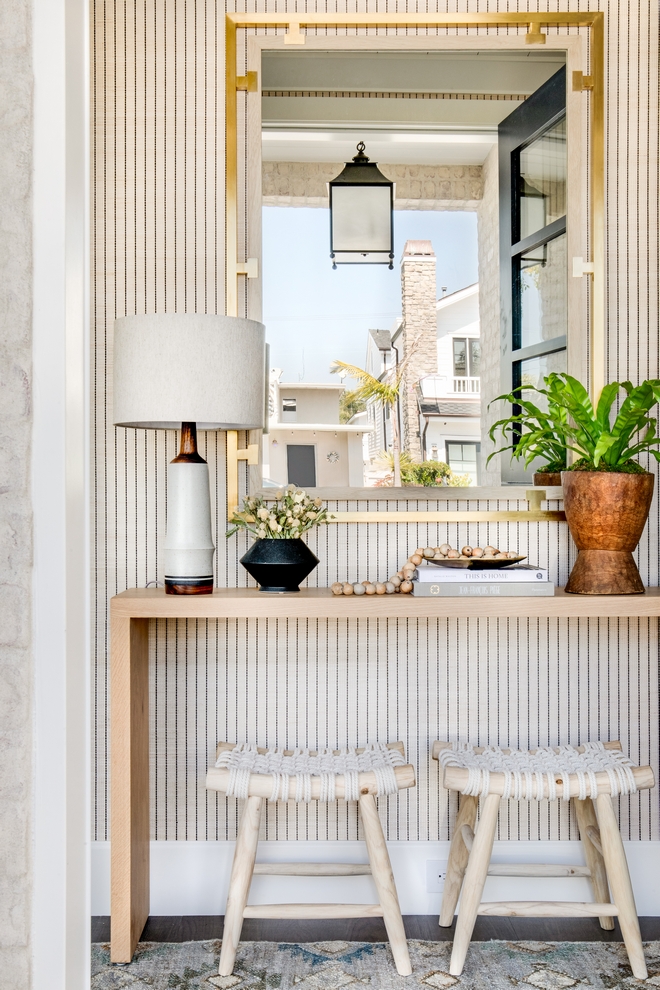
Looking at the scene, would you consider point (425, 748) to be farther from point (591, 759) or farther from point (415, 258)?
point (415, 258)

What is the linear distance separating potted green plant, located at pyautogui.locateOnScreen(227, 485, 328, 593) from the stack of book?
10.9 inches

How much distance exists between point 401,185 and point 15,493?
1659mm

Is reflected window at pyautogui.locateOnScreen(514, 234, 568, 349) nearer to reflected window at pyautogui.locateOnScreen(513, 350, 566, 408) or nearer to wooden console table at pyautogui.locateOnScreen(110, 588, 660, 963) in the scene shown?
reflected window at pyautogui.locateOnScreen(513, 350, 566, 408)

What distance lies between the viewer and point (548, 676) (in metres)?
2.23

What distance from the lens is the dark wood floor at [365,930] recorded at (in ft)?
6.55

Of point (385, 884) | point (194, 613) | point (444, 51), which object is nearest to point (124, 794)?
point (194, 613)

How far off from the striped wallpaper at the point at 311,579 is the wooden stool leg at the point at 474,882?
0.38m

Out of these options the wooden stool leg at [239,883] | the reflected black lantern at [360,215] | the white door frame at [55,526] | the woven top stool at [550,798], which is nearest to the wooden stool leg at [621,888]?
the woven top stool at [550,798]

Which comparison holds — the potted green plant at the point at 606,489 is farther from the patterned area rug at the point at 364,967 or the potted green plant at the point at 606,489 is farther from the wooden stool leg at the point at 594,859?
the patterned area rug at the point at 364,967

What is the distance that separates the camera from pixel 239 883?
182 centimetres

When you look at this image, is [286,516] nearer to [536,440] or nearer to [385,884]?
[536,440]

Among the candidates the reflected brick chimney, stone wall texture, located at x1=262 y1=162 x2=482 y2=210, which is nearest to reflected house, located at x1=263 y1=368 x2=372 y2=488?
the reflected brick chimney

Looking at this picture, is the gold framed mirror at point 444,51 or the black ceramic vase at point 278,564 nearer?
the black ceramic vase at point 278,564

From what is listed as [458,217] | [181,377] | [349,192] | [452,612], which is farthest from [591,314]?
[181,377]
